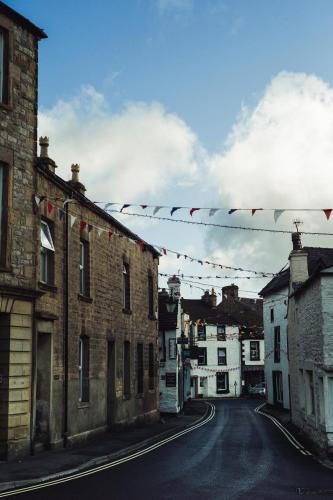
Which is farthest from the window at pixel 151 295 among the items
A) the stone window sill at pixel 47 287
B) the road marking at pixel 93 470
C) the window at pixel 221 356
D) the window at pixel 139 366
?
the window at pixel 221 356

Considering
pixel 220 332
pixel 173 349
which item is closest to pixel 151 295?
pixel 173 349

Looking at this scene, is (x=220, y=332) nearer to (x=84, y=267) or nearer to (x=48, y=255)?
(x=84, y=267)

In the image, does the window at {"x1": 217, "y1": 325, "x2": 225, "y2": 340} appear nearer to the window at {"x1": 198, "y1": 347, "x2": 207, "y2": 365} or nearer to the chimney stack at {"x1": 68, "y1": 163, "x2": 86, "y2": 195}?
the window at {"x1": 198, "y1": 347, "x2": 207, "y2": 365}

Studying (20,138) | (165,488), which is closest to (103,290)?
(20,138)

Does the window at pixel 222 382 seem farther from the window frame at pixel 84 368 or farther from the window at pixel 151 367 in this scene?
the window frame at pixel 84 368

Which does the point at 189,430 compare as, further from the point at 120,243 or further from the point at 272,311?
the point at 272,311

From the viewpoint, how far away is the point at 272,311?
45906 mm

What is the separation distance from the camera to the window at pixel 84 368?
70.8 feet

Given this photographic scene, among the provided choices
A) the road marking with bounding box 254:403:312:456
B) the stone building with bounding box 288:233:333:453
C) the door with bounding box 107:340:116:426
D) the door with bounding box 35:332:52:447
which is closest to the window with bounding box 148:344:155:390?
the door with bounding box 107:340:116:426

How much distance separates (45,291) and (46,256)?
4.62ft

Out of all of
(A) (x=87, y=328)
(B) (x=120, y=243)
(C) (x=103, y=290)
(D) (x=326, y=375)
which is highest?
(B) (x=120, y=243)

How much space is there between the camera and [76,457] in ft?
53.7

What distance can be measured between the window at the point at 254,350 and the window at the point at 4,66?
2062 inches

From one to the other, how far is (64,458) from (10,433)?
157 cm
